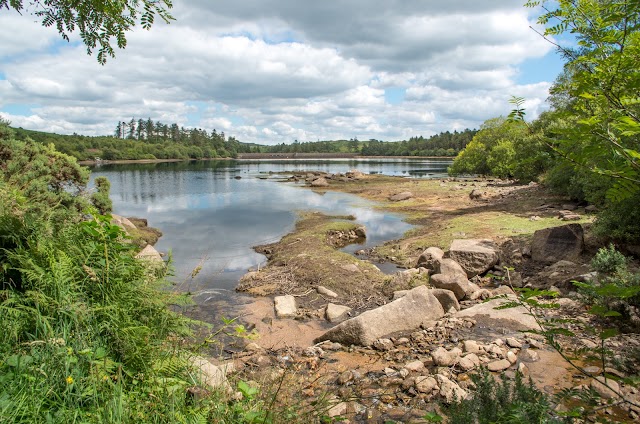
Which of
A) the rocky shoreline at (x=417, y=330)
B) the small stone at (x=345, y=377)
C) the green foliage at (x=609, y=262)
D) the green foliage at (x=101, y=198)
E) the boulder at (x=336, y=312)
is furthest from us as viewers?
the green foliage at (x=101, y=198)

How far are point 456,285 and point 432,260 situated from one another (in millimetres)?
2418

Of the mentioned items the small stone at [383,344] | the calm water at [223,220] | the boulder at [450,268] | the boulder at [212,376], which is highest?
the boulder at [212,376]

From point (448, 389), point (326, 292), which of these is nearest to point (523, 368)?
point (448, 389)

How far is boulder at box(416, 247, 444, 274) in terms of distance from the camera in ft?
39.6

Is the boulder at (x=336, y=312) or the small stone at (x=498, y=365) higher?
the small stone at (x=498, y=365)

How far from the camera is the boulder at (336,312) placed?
32.8 ft

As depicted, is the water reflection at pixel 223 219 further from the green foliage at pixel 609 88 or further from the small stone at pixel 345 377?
the green foliage at pixel 609 88

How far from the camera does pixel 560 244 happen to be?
12.3m

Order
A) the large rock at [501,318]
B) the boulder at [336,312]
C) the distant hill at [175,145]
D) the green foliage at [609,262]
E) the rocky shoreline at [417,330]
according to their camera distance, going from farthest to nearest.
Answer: the distant hill at [175,145] → the boulder at [336,312] → the green foliage at [609,262] → the large rock at [501,318] → the rocky shoreline at [417,330]

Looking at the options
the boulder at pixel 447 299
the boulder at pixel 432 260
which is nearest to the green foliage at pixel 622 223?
the boulder at pixel 432 260

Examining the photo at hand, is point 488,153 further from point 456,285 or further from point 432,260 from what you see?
point 456,285

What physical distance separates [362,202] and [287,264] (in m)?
21.0

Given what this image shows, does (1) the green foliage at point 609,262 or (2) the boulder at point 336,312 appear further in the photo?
(2) the boulder at point 336,312

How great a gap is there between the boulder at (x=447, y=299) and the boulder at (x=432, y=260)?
7.03 feet
